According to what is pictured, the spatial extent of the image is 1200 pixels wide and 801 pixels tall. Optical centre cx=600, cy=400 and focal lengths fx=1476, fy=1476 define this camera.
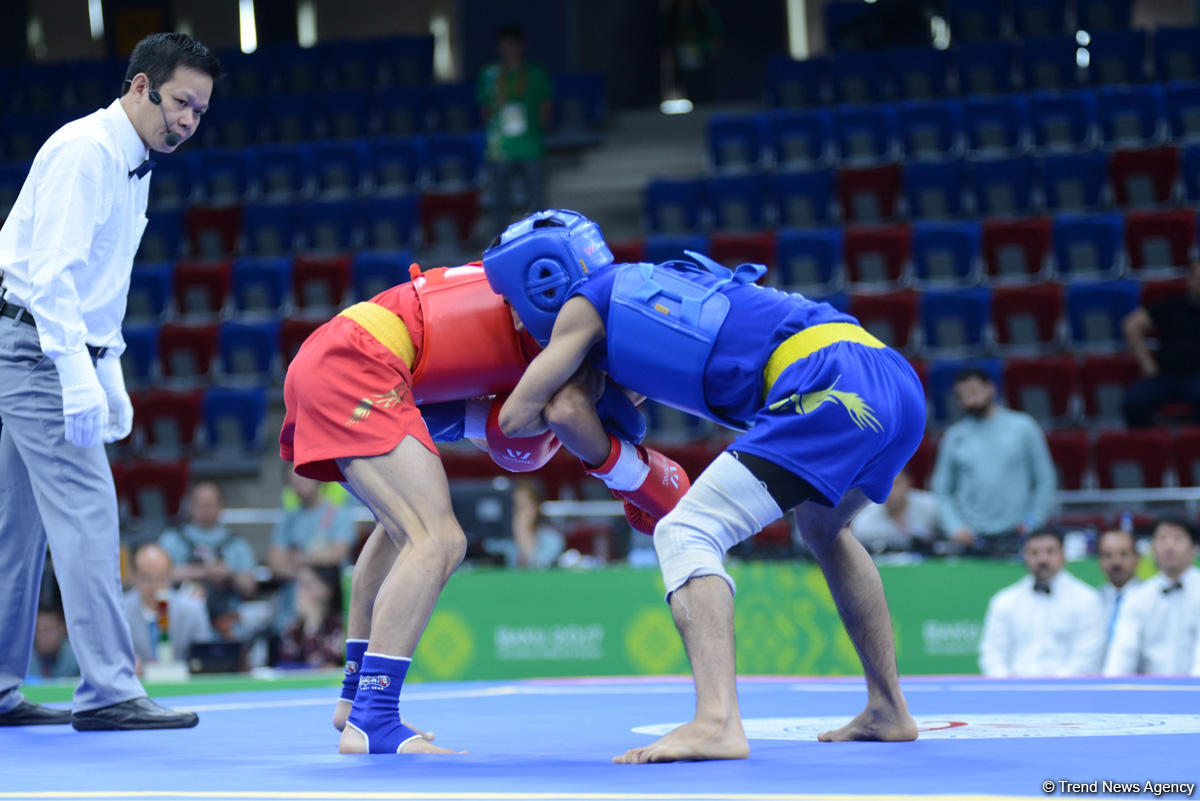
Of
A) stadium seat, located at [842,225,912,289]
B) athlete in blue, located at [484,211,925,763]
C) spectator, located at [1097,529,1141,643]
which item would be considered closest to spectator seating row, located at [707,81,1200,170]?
stadium seat, located at [842,225,912,289]

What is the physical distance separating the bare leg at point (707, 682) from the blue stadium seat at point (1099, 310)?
7.60m

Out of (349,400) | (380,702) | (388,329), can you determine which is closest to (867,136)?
(388,329)

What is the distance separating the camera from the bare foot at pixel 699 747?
2857 mm

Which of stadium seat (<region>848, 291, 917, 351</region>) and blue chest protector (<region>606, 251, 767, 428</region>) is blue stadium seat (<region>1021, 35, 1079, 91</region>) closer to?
stadium seat (<region>848, 291, 917, 351</region>)

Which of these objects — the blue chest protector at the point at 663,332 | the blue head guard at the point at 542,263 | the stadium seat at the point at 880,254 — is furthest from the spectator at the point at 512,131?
the blue chest protector at the point at 663,332

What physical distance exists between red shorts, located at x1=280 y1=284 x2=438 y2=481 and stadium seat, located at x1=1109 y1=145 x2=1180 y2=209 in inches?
345

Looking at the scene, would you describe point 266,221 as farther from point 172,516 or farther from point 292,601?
point 292,601

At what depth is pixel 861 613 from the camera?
340cm

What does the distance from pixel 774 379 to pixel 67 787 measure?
5.22 feet

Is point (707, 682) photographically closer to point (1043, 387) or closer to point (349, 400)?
point (349, 400)

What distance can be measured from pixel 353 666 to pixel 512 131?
28.2 feet

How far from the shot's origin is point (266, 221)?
12.8 m

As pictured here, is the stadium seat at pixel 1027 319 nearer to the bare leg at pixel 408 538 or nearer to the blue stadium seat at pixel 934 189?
the blue stadium seat at pixel 934 189

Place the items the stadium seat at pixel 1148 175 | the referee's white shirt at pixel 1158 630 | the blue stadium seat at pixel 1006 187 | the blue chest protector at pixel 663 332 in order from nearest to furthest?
the blue chest protector at pixel 663 332 < the referee's white shirt at pixel 1158 630 < the stadium seat at pixel 1148 175 < the blue stadium seat at pixel 1006 187
